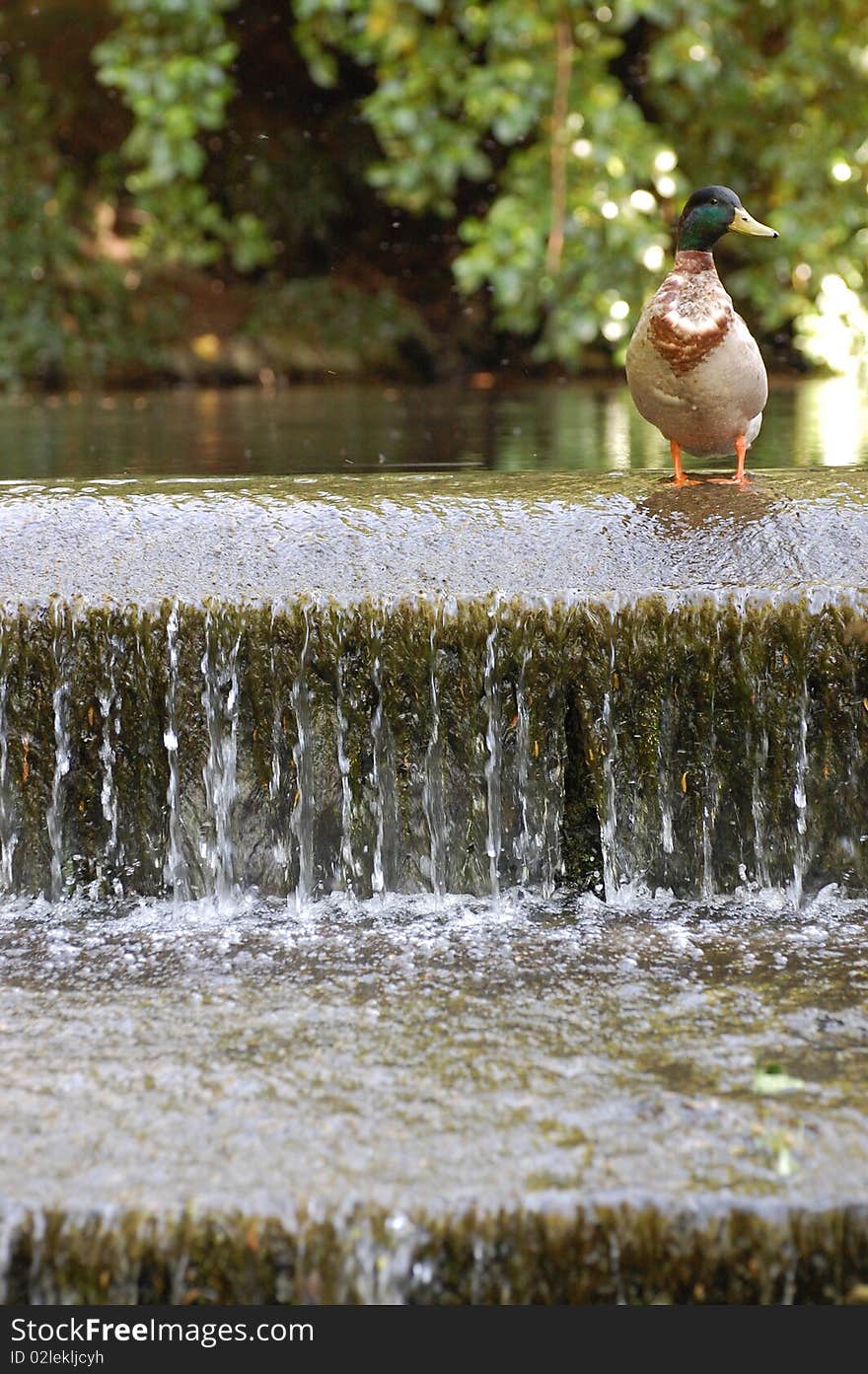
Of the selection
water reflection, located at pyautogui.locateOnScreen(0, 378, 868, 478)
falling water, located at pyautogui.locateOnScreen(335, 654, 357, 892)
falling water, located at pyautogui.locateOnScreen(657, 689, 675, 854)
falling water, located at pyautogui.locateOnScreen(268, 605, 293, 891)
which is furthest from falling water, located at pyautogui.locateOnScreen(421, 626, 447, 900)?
water reflection, located at pyautogui.locateOnScreen(0, 378, 868, 478)

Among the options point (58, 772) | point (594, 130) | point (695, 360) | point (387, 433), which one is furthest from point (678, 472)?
point (594, 130)

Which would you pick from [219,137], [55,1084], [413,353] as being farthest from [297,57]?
[55,1084]

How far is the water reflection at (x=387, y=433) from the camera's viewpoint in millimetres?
3707

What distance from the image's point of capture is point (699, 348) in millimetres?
2609

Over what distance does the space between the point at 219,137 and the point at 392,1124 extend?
354 inches

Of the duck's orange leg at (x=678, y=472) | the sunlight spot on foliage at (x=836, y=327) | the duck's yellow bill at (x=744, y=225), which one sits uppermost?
the sunlight spot on foliage at (x=836, y=327)

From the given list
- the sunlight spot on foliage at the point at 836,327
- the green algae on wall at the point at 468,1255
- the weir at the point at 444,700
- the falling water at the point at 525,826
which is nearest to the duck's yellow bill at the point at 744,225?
the weir at the point at 444,700

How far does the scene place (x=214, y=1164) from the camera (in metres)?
1.65

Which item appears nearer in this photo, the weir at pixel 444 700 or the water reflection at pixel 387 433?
the weir at pixel 444 700

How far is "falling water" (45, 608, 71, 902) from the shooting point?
2617 mm

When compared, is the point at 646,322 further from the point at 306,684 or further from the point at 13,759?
the point at 13,759

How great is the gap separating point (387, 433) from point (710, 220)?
2.36 meters

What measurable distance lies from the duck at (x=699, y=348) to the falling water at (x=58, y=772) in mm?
1112

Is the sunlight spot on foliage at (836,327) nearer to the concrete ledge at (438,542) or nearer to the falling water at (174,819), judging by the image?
the concrete ledge at (438,542)
